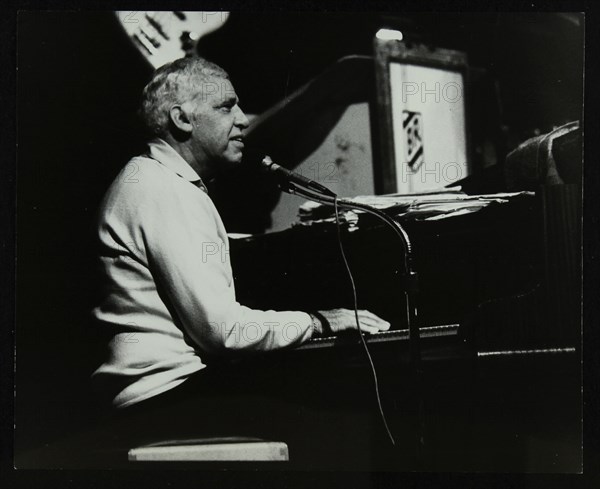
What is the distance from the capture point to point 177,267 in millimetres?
1946

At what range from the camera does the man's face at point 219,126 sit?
2.02 metres

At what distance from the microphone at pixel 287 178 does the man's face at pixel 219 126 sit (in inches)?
3.2

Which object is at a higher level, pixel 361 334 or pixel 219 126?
pixel 219 126

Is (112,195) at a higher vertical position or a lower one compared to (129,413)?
higher

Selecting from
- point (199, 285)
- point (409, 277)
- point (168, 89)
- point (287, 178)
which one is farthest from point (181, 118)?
point (409, 277)

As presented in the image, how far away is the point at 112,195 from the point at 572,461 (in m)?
1.57

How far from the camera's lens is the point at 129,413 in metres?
2.01

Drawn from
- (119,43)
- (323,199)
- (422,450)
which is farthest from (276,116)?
(422,450)

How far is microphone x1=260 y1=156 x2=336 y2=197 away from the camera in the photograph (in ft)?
6.61

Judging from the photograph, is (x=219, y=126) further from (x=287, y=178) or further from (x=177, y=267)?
(x=177, y=267)

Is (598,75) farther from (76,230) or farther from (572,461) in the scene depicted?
(76,230)

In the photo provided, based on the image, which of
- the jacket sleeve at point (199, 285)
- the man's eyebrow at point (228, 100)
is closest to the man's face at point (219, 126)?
the man's eyebrow at point (228, 100)

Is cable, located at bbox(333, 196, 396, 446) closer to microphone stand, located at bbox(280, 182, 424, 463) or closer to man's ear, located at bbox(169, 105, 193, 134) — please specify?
microphone stand, located at bbox(280, 182, 424, 463)

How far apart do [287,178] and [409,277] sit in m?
0.46
